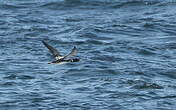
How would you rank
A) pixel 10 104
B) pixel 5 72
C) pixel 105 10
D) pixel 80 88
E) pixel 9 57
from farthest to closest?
pixel 105 10
pixel 9 57
pixel 5 72
pixel 80 88
pixel 10 104

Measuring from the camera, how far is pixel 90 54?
32531 mm

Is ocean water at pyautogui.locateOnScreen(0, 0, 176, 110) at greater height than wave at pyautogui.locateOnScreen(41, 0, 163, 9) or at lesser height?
lesser

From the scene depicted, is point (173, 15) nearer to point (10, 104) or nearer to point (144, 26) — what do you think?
point (144, 26)

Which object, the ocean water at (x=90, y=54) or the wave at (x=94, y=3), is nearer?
the ocean water at (x=90, y=54)

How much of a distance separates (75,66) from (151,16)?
8837mm

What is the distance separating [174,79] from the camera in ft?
95.5

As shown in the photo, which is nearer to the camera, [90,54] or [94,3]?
[90,54]

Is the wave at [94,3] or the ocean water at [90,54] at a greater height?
the wave at [94,3]

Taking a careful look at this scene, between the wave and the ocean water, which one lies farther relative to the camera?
the wave

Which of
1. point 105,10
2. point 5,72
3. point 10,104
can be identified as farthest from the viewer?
point 105,10

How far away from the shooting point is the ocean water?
86.7 feet

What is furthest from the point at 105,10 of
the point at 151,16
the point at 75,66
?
the point at 75,66

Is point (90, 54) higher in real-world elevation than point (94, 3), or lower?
lower

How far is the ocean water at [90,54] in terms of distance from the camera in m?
26.4
